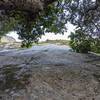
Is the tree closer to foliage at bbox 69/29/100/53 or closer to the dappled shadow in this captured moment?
foliage at bbox 69/29/100/53

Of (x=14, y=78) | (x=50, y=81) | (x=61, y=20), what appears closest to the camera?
(x=50, y=81)

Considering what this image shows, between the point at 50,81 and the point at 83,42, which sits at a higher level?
the point at 83,42

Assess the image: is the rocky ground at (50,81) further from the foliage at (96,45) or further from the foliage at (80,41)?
the foliage at (80,41)

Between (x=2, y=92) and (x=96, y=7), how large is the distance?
643 centimetres

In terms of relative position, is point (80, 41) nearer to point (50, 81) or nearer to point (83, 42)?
point (83, 42)

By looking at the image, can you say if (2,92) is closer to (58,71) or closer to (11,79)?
(11,79)

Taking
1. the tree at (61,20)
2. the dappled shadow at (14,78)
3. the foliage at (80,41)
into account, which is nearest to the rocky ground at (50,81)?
the dappled shadow at (14,78)

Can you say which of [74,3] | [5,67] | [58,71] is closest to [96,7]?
[74,3]

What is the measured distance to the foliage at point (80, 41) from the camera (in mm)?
14422

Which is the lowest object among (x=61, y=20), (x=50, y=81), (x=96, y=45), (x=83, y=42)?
(x=50, y=81)

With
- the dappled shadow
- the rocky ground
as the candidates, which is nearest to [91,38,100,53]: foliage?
the rocky ground

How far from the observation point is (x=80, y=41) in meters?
14.6

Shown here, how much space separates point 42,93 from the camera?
8.16 m

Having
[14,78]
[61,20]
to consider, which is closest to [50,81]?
[14,78]
